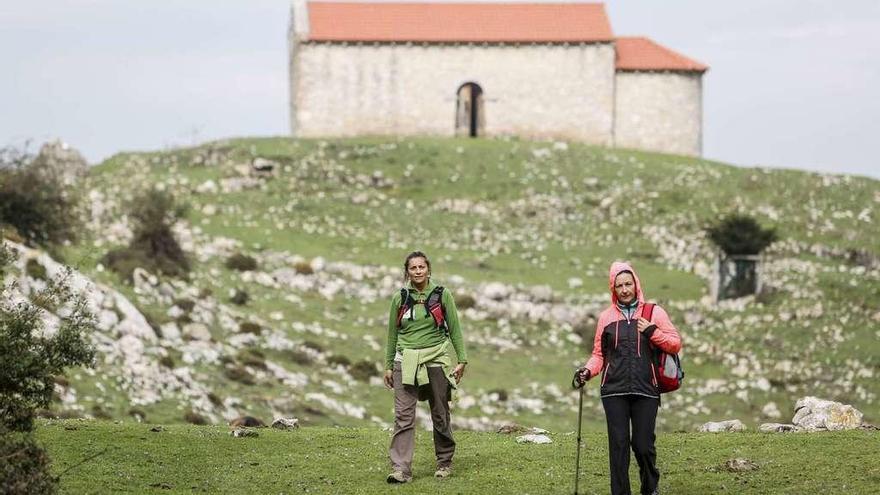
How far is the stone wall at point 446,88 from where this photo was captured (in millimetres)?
79375

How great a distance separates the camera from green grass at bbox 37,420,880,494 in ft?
51.3

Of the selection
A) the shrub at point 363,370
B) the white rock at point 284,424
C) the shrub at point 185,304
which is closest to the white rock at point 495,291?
the shrub at point 363,370

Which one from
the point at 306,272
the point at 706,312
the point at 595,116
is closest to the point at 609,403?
the point at 706,312

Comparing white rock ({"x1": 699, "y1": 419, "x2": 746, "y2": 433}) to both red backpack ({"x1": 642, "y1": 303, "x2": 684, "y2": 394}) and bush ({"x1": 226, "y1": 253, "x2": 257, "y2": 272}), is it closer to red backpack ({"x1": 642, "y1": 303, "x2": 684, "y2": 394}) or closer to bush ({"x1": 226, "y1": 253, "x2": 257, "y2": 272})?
red backpack ({"x1": 642, "y1": 303, "x2": 684, "y2": 394})

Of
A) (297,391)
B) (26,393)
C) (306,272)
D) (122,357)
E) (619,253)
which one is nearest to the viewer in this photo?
(26,393)

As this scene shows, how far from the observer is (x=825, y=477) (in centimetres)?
1561

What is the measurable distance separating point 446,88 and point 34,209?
3771 centimetres

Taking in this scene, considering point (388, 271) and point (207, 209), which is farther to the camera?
point (207, 209)

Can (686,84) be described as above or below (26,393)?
above

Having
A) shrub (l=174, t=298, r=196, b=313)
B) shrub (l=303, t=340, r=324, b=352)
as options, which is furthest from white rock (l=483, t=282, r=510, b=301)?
shrub (l=174, t=298, r=196, b=313)

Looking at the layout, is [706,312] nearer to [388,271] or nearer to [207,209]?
[388,271]

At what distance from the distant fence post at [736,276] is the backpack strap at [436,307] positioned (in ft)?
115

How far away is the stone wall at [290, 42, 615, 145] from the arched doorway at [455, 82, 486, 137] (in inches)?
25.7

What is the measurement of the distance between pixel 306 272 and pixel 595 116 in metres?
33.1
